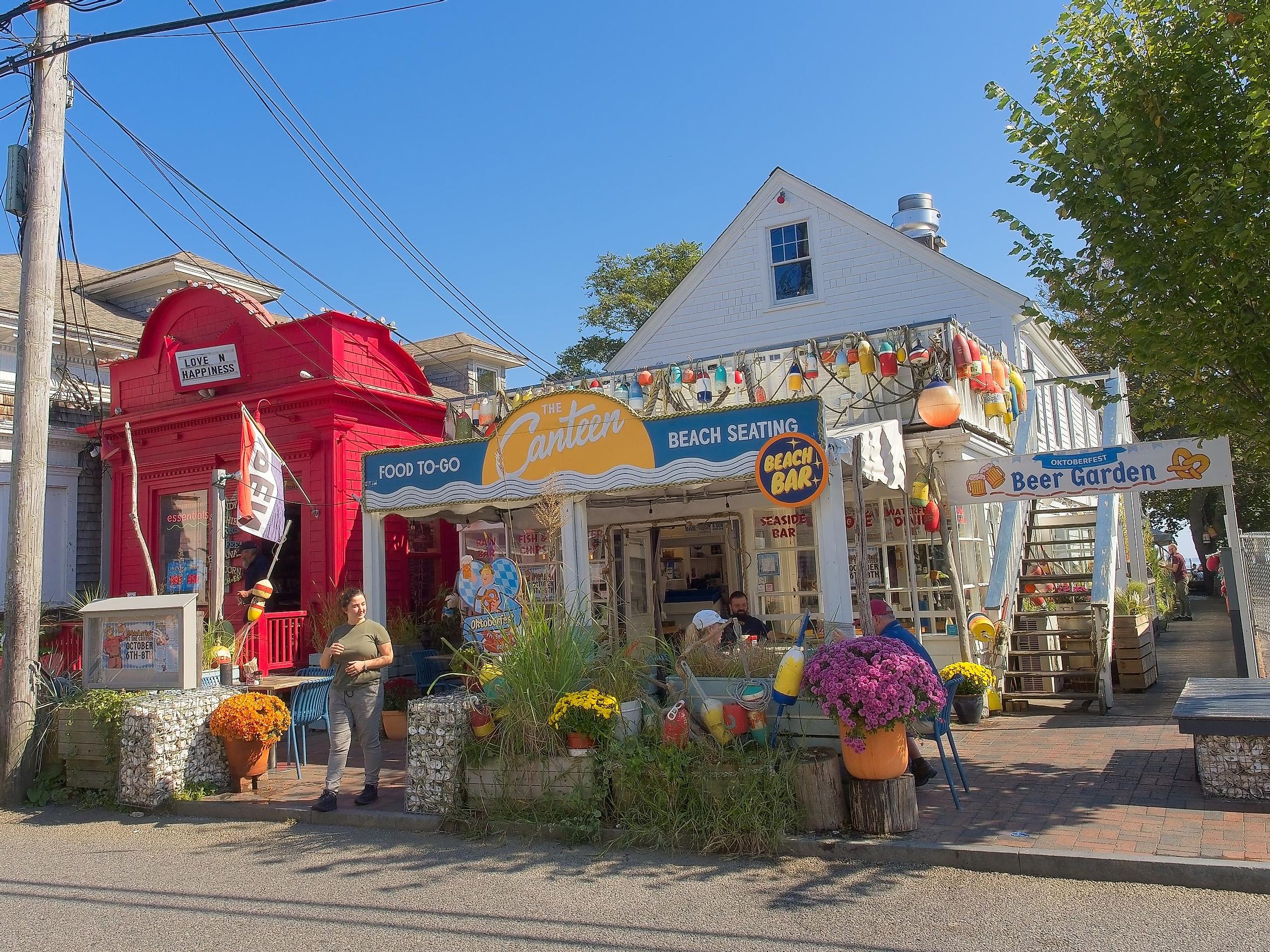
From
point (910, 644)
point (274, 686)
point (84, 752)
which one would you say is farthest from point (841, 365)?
point (84, 752)

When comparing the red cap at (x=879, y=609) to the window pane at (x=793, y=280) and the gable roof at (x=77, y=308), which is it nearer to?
the window pane at (x=793, y=280)

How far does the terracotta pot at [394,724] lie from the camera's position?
35.1ft

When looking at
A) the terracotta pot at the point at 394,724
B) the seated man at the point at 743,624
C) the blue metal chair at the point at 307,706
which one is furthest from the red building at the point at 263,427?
the seated man at the point at 743,624

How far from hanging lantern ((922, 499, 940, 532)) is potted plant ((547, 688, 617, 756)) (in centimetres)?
494

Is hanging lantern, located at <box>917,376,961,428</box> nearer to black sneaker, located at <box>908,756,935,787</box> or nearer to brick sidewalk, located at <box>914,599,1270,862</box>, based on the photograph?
brick sidewalk, located at <box>914,599,1270,862</box>

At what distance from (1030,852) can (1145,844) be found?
0.69 metres

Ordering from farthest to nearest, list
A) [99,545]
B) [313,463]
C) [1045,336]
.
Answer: [1045,336], [99,545], [313,463]

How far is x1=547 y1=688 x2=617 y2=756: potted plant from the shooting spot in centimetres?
659

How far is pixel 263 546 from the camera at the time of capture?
568 inches

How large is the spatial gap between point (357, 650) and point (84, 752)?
3119 millimetres

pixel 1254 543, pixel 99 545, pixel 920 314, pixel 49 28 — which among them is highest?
pixel 49 28

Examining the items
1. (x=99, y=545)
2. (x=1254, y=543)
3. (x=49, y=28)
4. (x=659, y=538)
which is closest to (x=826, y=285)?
(x=659, y=538)

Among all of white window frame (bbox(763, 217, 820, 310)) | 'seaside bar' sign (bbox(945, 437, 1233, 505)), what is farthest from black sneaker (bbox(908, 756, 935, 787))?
white window frame (bbox(763, 217, 820, 310))

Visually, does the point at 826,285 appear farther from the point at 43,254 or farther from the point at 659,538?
the point at 43,254
